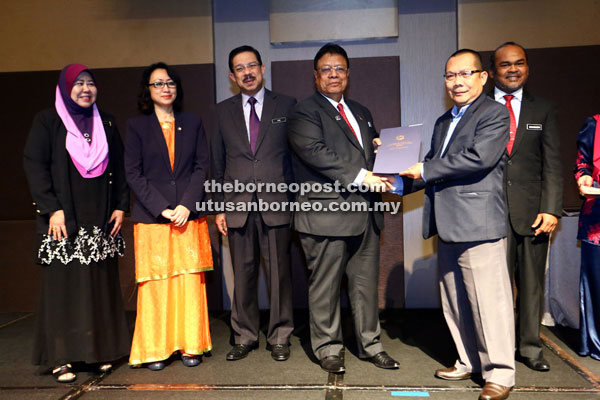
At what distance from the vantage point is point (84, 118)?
3.12 metres

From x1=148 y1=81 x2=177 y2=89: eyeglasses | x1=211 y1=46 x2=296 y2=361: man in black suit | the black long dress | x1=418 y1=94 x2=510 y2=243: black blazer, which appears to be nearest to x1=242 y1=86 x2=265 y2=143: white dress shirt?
x1=211 y1=46 x2=296 y2=361: man in black suit

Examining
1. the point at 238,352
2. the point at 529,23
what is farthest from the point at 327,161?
the point at 529,23

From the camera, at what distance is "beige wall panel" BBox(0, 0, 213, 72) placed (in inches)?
179

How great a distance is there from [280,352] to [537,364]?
1.59 m

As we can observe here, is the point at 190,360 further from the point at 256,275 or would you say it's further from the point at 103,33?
the point at 103,33

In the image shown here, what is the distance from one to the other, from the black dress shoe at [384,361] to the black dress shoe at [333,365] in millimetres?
223

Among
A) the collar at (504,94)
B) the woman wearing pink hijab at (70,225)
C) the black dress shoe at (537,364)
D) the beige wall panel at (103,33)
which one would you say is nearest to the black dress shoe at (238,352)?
the woman wearing pink hijab at (70,225)

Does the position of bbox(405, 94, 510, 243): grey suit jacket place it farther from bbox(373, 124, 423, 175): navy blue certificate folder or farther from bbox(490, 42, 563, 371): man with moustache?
bbox(490, 42, 563, 371): man with moustache

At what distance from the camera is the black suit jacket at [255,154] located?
3.34m

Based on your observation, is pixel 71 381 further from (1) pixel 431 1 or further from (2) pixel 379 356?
(1) pixel 431 1

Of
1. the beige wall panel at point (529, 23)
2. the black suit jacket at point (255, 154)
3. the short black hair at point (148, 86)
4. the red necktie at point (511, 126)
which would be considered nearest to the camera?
the red necktie at point (511, 126)

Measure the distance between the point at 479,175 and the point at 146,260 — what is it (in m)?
2.07

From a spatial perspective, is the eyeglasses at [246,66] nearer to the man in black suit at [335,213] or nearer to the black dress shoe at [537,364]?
the man in black suit at [335,213]

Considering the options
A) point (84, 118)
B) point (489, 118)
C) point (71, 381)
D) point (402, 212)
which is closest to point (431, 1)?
point (402, 212)
